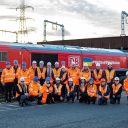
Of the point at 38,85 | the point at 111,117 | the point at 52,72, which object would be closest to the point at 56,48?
the point at 52,72

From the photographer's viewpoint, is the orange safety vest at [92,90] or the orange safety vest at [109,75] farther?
the orange safety vest at [109,75]

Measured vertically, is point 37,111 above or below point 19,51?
below

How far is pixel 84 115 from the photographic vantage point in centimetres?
1362

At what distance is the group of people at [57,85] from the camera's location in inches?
705

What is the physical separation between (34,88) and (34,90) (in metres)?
0.11

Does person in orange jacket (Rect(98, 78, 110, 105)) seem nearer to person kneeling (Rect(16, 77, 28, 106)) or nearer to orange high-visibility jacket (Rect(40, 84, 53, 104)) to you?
orange high-visibility jacket (Rect(40, 84, 53, 104))

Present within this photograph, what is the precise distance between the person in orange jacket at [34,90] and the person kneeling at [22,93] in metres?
0.36

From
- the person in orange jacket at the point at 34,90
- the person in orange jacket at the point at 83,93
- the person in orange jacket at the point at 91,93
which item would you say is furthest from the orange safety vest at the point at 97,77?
the person in orange jacket at the point at 34,90

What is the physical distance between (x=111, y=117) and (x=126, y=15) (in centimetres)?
4825

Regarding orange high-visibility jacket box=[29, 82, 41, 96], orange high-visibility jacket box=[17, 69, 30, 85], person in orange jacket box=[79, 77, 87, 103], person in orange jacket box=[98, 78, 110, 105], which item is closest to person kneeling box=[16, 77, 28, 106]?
orange high-visibility jacket box=[29, 82, 41, 96]

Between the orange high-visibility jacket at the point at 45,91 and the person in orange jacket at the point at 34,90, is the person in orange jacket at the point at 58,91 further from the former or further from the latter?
the person in orange jacket at the point at 34,90

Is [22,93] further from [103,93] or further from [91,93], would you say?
[103,93]

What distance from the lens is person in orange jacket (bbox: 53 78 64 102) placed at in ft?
61.9

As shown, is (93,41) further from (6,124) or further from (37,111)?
(6,124)
